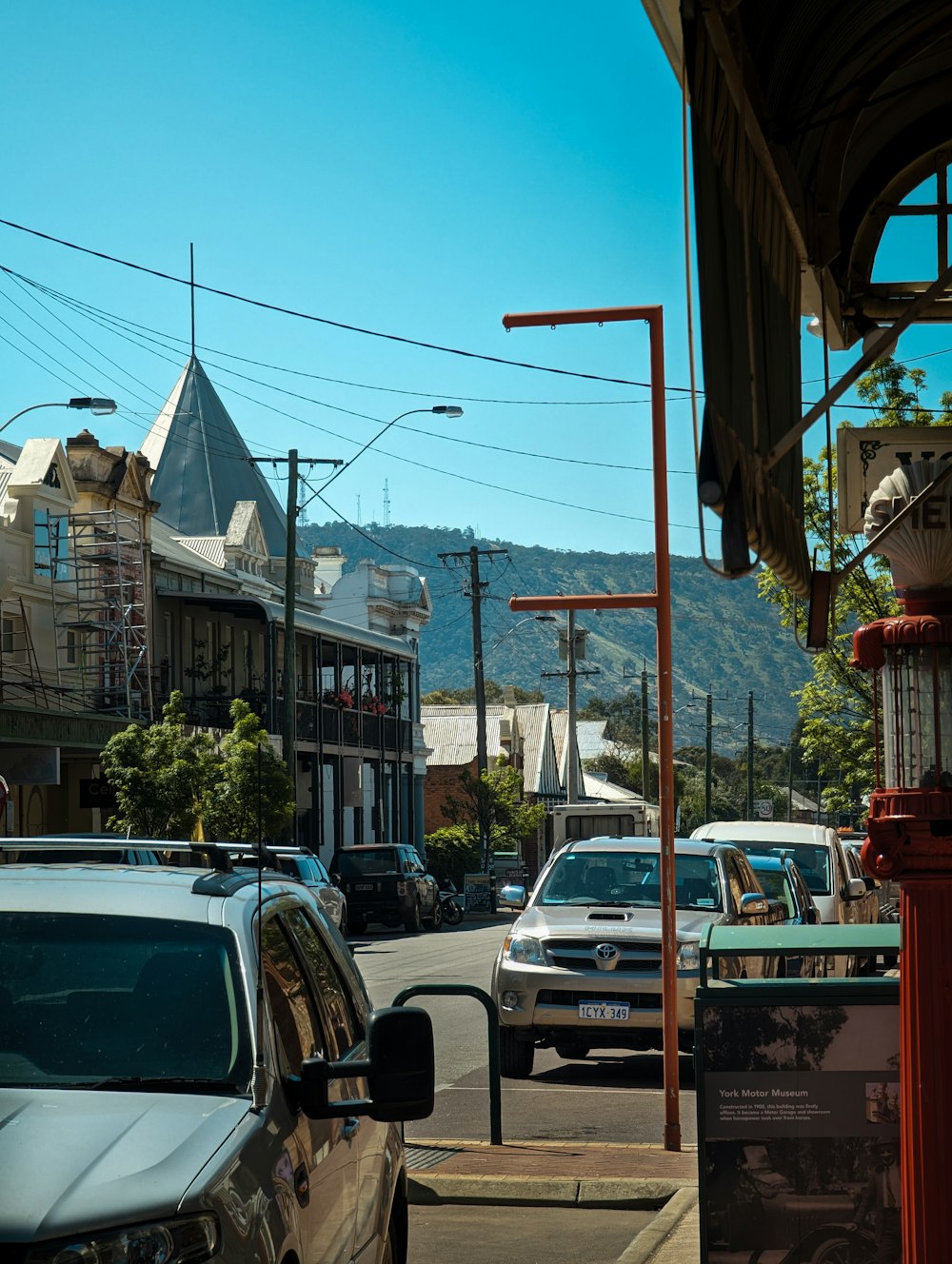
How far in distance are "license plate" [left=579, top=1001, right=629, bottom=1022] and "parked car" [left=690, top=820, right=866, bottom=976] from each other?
8427 millimetres

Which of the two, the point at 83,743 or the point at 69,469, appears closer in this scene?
the point at 83,743

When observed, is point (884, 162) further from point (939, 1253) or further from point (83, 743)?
point (83, 743)

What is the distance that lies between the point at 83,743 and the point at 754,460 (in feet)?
102

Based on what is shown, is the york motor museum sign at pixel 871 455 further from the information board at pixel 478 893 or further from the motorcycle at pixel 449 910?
the information board at pixel 478 893

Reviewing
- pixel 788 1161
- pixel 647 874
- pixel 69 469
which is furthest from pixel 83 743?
pixel 788 1161

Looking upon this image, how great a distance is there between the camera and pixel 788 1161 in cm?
569

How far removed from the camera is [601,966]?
43.0 ft

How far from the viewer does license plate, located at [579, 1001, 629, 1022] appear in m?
12.9

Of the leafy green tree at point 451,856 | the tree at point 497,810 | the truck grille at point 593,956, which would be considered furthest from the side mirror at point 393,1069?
the leafy green tree at point 451,856

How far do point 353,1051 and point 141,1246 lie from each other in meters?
2.27

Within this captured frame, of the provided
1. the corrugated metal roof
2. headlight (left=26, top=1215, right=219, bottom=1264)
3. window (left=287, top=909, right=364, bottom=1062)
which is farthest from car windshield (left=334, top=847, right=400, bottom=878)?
the corrugated metal roof

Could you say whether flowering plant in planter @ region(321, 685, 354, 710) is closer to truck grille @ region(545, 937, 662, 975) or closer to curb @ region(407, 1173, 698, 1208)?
truck grille @ region(545, 937, 662, 975)

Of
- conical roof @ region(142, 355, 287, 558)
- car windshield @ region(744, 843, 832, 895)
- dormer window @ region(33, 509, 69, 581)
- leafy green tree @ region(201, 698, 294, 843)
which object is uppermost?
conical roof @ region(142, 355, 287, 558)

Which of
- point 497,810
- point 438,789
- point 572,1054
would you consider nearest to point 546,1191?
point 572,1054
